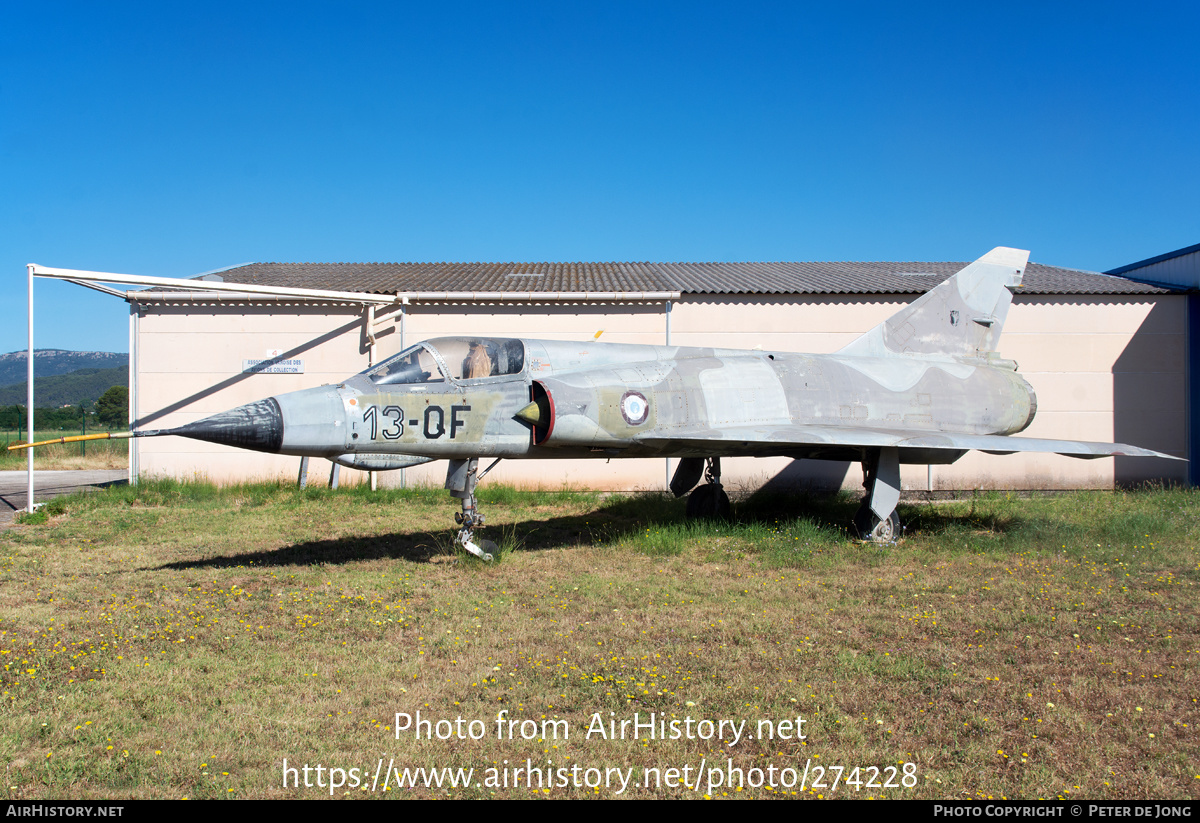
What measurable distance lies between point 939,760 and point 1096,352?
51.7 feet

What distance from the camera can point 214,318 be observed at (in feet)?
51.1

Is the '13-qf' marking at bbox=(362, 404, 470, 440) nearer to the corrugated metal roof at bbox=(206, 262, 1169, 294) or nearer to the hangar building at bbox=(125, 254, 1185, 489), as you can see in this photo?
the hangar building at bbox=(125, 254, 1185, 489)

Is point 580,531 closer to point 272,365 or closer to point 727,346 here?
point 727,346

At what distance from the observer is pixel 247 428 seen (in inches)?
283

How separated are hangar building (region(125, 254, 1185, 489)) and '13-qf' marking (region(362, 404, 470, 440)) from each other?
24.2 ft

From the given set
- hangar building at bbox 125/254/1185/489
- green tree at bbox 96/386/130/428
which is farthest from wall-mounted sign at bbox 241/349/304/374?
green tree at bbox 96/386/130/428

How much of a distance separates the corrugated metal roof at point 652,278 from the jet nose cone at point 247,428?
8672 mm

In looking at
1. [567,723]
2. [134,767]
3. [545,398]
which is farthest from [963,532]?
[134,767]

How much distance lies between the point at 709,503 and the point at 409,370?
19.6ft

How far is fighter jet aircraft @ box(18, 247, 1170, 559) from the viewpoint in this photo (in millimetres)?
8023

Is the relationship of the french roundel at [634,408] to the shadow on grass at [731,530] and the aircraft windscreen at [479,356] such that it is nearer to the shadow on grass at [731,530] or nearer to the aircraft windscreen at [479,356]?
the aircraft windscreen at [479,356]

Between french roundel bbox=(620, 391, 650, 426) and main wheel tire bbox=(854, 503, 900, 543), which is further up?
french roundel bbox=(620, 391, 650, 426)

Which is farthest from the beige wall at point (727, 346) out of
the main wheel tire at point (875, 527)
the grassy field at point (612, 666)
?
the grassy field at point (612, 666)

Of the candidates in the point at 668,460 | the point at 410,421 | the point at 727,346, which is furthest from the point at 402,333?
the point at 410,421
